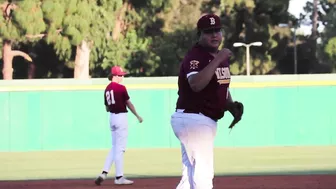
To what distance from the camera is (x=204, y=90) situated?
712 cm

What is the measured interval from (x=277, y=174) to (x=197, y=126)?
370 inches

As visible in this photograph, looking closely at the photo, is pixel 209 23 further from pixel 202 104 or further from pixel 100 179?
pixel 100 179

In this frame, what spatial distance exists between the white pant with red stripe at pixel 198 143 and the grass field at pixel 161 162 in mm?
9494

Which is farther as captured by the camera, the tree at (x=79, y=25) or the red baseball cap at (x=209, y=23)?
the tree at (x=79, y=25)

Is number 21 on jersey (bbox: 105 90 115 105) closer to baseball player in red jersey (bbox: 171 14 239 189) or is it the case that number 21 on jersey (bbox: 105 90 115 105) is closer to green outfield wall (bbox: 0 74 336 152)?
baseball player in red jersey (bbox: 171 14 239 189)

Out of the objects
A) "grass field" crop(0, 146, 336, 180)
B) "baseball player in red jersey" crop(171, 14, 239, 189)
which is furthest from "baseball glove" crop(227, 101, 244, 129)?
"grass field" crop(0, 146, 336, 180)

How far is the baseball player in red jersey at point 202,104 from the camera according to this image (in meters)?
7.07

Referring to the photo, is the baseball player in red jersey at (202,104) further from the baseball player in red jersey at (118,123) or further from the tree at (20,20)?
the tree at (20,20)

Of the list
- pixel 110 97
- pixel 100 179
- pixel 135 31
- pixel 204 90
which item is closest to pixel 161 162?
pixel 100 179

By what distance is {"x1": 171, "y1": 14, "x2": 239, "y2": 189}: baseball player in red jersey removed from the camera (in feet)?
23.2

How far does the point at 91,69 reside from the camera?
55.9 metres

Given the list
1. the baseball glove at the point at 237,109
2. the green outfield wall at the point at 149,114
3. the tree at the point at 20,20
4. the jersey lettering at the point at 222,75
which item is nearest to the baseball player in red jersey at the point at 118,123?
the baseball glove at the point at 237,109

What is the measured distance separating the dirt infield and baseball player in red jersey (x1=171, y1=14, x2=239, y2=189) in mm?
6417

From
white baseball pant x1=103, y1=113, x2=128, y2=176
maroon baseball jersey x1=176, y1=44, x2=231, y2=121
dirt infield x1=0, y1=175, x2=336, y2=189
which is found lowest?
dirt infield x1=0, y1=175, x2=336, y2=189
